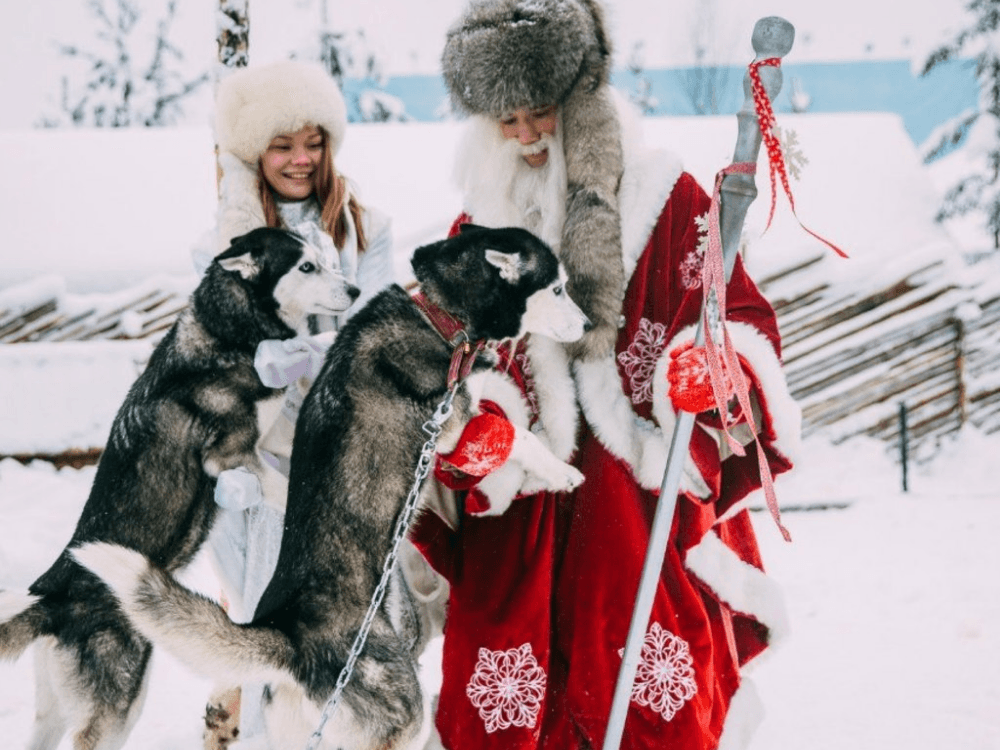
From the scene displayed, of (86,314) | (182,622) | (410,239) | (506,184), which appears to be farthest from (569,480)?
(86,314)

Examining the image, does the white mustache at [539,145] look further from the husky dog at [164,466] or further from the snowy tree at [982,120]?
the snowy tree at [982,120]

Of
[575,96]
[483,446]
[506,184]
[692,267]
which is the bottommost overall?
[483,446]

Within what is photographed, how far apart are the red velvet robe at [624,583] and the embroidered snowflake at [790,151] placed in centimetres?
40

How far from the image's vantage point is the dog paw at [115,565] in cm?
181

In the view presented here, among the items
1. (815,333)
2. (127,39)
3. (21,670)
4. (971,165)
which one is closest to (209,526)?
(21,670)

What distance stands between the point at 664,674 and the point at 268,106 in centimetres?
218

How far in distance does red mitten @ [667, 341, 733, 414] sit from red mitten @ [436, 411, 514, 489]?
0.44 m

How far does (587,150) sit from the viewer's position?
99.1 inches

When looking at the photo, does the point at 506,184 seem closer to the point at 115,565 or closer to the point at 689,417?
the point at 689,417

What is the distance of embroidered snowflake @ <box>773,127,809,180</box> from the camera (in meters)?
2.09

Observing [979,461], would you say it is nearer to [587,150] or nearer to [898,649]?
[898,649]

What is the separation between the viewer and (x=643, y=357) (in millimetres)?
2531

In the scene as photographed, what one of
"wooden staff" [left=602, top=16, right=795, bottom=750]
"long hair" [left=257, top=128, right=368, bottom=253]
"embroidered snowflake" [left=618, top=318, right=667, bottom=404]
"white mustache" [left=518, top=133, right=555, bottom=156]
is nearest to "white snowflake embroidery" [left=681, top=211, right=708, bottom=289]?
"embroidered snowflake" [left=618, top=318, right=667, bottom=404]

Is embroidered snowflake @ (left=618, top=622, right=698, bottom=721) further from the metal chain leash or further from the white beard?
the white beard
